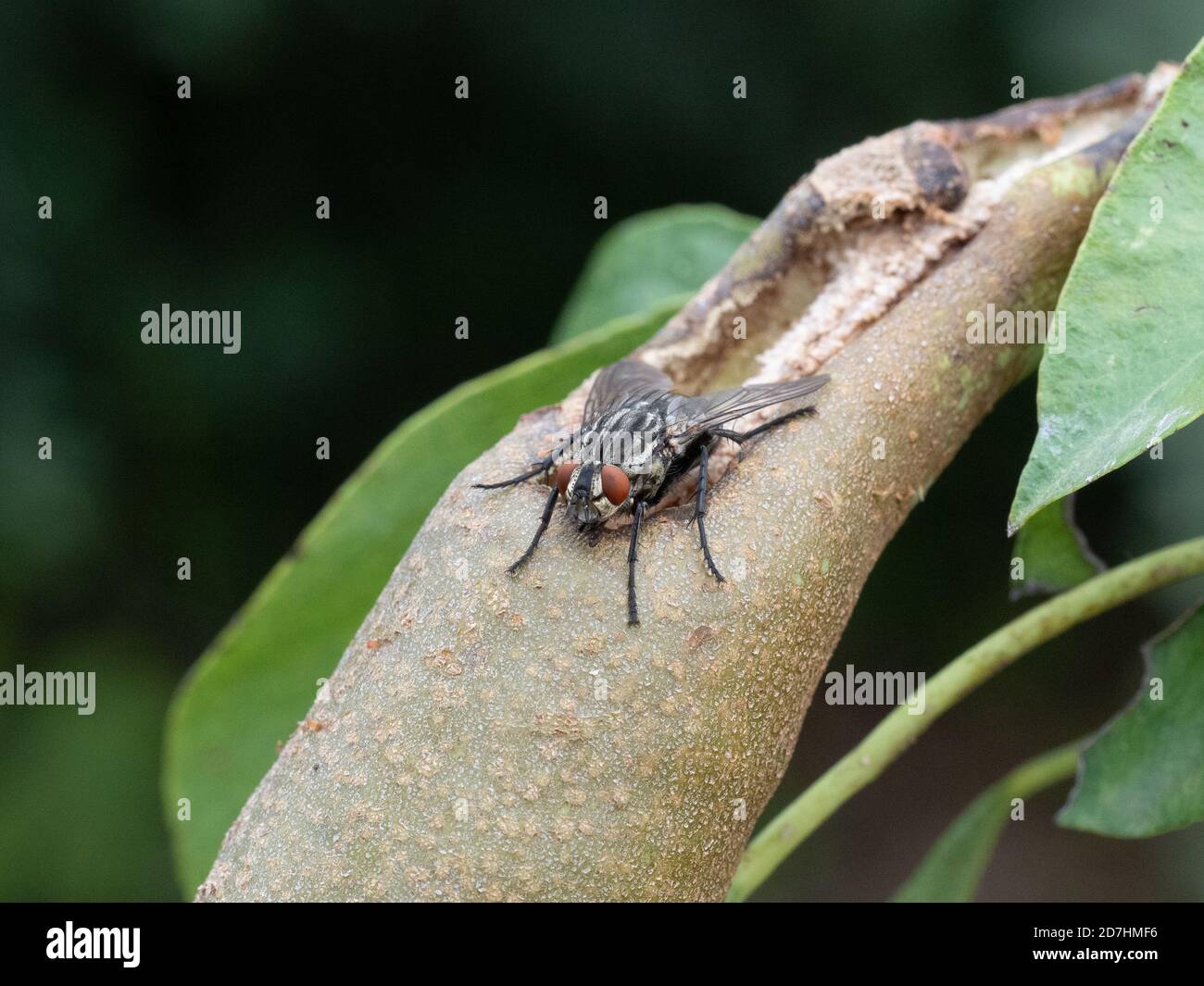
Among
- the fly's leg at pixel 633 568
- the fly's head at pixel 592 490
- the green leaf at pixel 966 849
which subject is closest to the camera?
the fly's leg at pixel 633 568

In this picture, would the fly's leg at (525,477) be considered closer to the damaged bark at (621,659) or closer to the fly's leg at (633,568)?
the damaged bark at (621,659)

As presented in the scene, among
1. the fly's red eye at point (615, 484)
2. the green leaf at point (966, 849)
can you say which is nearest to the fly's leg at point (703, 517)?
the fly's red eye at point (615, 484)

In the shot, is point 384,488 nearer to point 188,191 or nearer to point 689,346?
point 689,346

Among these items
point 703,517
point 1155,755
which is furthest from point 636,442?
point 1155,755

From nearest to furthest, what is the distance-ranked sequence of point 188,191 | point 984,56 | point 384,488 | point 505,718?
1. point 505,718
2. point 384,488
3. point 984,56
4. point 188,191

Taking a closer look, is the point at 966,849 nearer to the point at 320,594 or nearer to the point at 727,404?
the point at 727,404

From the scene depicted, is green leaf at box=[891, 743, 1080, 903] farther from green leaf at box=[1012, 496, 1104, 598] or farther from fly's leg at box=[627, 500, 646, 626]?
fly's leg at box=[627, 500, 646, 626]

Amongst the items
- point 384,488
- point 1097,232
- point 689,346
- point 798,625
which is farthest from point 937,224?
point 384,488
